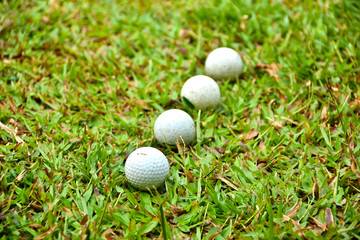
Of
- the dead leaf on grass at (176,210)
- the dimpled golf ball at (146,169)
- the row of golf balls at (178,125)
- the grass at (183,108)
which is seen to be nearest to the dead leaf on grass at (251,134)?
the grass at (183,108)

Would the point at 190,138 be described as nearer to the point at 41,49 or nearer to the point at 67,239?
the point at 67,239

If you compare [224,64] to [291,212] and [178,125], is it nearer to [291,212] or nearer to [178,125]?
[178,125]

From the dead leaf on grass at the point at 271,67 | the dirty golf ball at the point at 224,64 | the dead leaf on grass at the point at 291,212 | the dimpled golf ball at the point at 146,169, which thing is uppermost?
the dirty golf ball at the point at 224,64

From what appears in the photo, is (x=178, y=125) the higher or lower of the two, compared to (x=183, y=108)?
higher

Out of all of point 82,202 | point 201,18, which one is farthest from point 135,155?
point 201,18

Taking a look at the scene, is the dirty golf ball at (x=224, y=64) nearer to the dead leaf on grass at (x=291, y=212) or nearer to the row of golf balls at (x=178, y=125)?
the row of golf balls at (x=178, y=125)

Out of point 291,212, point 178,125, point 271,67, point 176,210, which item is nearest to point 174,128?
point 178,125
